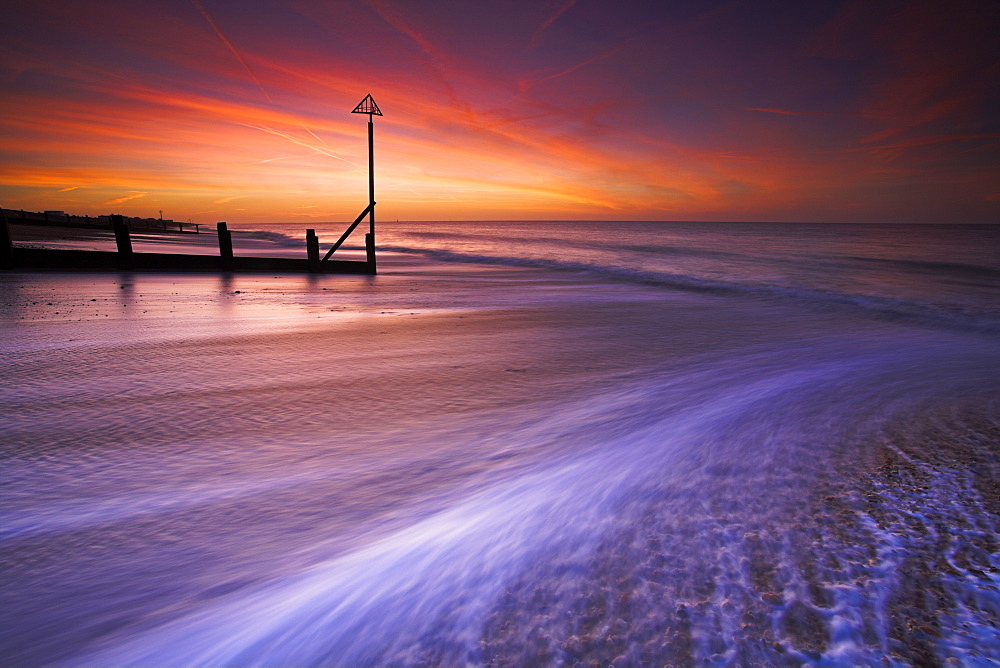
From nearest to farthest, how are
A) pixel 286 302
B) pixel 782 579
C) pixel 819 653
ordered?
pixel 819 653
pixel 782 579
pixel 286 302

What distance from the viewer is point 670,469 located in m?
2.62

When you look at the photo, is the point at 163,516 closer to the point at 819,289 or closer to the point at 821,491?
the point at 821,491

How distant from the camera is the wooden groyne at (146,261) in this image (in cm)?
1199

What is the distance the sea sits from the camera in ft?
4.79

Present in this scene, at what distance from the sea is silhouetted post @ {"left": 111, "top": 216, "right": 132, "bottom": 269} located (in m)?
8.68

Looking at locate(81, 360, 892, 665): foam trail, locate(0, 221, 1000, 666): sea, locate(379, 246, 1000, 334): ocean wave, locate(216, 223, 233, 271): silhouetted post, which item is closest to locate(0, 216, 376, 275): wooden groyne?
locate(216, 223, 233, 271): silhouetted post

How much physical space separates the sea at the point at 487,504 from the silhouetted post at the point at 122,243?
8675 mm

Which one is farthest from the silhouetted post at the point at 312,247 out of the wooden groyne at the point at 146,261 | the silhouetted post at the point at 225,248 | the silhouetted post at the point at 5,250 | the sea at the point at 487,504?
the sea at the point at 487,504

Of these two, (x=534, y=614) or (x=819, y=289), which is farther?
(x=819, y=289)

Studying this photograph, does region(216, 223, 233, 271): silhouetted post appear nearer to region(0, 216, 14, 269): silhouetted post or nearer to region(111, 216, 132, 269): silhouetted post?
region(111, 216, 132, 269): silhouetted post

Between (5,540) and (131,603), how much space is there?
2.84ft

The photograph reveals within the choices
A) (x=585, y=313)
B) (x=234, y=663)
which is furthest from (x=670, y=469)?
(x=585, y=313)

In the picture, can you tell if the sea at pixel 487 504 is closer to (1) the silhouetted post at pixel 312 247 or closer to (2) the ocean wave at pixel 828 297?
(2) the ocean wave at pixel 828 297

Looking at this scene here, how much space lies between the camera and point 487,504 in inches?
89.7
